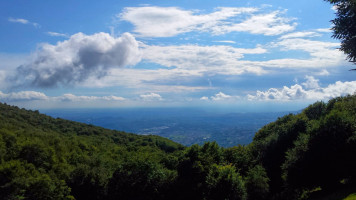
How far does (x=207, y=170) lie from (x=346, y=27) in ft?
55.3

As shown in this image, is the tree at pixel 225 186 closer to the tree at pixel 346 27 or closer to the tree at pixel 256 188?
the tree at pixel 256 188

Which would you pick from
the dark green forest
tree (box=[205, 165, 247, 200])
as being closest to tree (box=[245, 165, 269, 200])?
the dark green forest

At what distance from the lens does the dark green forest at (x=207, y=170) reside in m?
19.8

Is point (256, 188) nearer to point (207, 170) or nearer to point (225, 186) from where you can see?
point (225, 186)

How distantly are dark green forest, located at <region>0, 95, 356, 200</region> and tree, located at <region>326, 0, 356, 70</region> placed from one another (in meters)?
5.75

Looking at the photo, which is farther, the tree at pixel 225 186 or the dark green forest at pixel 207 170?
the dark green forest at pixel 207 170

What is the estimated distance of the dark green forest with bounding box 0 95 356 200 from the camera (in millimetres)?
19844

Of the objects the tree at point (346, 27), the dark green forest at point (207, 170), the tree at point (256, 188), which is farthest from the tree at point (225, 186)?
the tree at point (346, 27)

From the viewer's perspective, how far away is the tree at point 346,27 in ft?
61.3

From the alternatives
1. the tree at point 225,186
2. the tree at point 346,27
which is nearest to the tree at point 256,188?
the tree at point 225,186

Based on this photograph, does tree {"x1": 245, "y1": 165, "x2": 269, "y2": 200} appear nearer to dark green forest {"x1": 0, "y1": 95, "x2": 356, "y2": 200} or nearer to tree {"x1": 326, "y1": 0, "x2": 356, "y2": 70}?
dark green forest {"x1": 0, "y1": 95, "x2": 356, "y2": 200}

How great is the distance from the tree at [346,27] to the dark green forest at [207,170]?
18.9ft

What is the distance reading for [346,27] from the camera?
1900 cm

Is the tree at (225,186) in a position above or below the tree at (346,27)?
below
